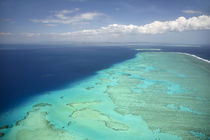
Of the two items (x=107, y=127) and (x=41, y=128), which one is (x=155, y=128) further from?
(x=41, y=128)

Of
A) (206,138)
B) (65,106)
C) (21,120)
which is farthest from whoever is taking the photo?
(65,106)

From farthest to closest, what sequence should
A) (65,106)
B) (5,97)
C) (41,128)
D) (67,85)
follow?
(67,85) < (5,97) < (65,106) < (41,128)

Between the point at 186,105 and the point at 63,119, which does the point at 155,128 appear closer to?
the point at 186,105

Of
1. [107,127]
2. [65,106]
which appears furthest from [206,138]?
[65,106]

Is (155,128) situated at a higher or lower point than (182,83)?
lower

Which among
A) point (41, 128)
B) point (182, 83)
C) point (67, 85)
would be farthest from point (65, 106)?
point (182, 83)

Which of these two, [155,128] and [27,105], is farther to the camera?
[27,105]
